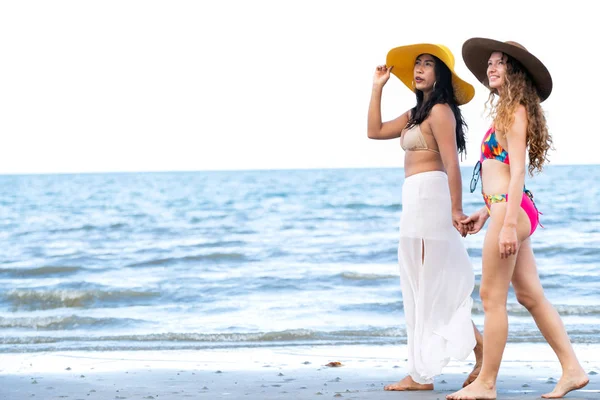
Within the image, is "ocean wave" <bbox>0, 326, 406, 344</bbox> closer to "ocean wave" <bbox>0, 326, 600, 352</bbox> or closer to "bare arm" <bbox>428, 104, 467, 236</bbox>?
"ocean wave" <bbox>0, 326, 600, 352</bbox>

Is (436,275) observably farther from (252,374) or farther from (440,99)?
(252,374)

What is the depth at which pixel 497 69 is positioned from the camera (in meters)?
3.95

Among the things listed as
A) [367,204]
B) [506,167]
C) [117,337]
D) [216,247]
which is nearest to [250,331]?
[117,337]

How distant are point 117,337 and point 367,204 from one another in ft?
82.2

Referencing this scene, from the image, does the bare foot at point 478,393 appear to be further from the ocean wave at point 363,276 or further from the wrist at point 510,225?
the ocean wave at point 363,276

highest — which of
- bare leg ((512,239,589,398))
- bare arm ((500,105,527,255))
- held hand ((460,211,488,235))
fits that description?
bare arm ((500,105,527,255))

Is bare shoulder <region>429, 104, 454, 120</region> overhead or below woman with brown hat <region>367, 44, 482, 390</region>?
overhead

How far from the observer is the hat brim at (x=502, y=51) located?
3834 millimetres

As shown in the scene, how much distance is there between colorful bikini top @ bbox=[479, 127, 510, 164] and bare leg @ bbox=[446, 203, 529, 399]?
23 centimetres

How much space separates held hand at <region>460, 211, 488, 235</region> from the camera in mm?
4148

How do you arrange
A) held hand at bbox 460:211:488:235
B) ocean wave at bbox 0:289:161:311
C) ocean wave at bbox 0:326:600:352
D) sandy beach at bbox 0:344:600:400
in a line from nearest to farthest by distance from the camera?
held hand at bbox 460:211:488:235
sandy beach at bbox 0:344:600:400
ocean wave at bbox 0:326:600:352
ocean wave at bbox 0:289:161:311

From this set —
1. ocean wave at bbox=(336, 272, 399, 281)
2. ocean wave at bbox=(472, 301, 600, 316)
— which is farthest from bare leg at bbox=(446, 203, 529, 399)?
ocean wave at bbox=(336, 272, 399, 281)

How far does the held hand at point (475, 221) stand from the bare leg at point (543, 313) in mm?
242

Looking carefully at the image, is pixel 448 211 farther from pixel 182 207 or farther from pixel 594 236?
pixel 182 207
